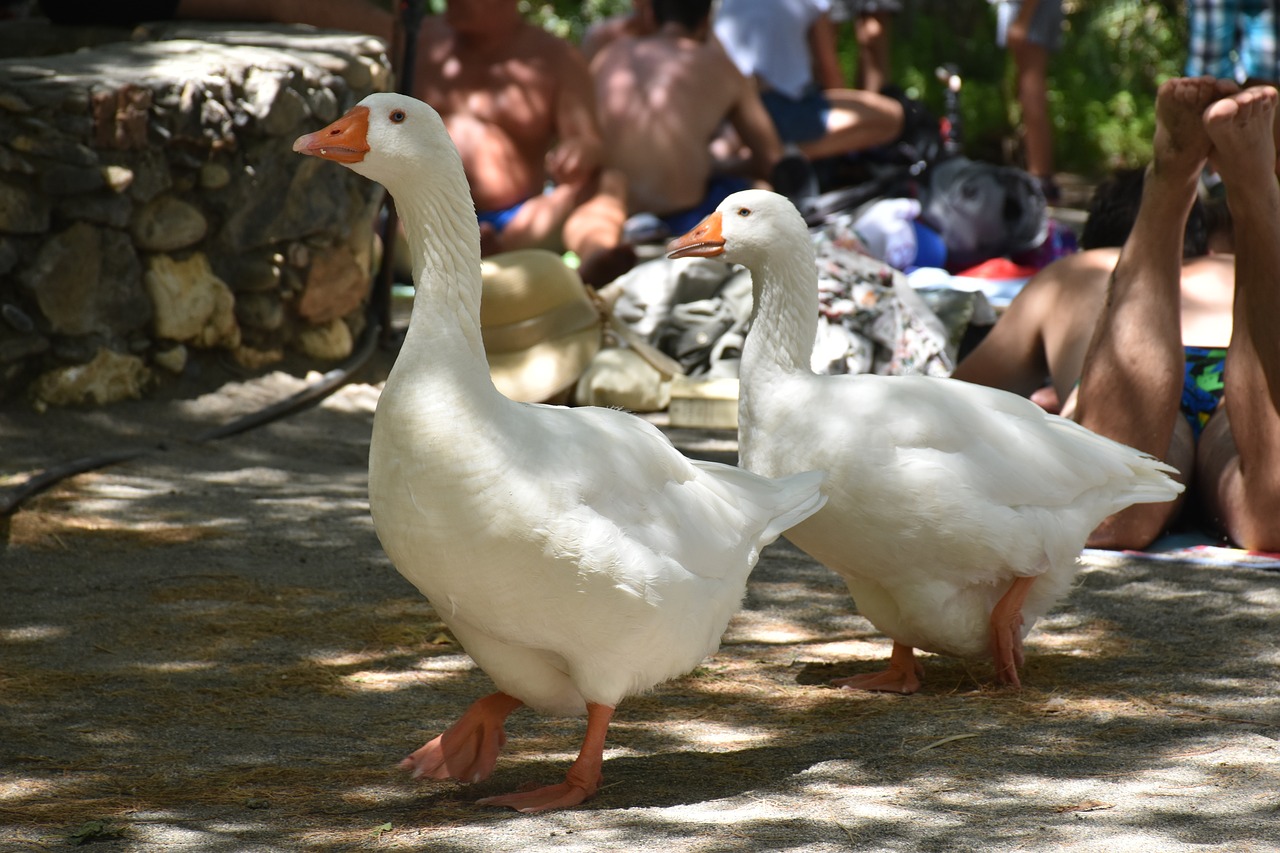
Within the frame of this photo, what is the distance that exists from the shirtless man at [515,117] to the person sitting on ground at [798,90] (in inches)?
75.5

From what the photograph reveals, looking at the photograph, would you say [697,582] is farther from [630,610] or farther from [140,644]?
[140,644]

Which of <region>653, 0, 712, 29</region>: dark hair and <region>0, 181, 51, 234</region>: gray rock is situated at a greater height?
<region>653, 0, 712, 29</region>: dark hair

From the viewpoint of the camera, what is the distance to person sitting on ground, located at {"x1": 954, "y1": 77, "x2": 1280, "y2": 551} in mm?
3768

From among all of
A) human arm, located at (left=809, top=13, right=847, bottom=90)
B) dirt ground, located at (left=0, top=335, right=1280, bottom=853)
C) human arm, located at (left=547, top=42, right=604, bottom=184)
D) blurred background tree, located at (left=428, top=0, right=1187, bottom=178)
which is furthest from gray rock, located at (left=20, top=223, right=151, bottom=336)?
blurred background tree, located at (left=428, top=0, right=1187, bottom=178)

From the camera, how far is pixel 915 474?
3090 millimetres

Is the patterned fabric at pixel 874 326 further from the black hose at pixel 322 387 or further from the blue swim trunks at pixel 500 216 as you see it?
the blue swim trunks at pixel 500 216

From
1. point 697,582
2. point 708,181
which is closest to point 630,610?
point 697,582

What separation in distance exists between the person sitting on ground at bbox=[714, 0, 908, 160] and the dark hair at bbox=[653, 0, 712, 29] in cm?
89

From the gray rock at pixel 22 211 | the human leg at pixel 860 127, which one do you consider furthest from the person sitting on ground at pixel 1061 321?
the human leg at pixel 860 127

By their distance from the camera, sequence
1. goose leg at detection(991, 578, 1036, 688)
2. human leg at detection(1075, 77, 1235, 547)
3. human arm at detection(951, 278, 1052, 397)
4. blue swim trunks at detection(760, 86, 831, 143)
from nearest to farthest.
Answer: goose leg at detection(991, 578, 1036, 688), human leg at detection(1075, 77, 1235, 547), human arm at detection(951, 278, 1052, 397), blue swim trunks at detection(760, 86, 831, 143)

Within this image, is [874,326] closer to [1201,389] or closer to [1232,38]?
[1201,389]

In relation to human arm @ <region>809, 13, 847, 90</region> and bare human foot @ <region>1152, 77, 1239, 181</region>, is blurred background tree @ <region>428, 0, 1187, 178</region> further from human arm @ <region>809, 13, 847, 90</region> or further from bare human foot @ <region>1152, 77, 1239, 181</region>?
bare human foot @ <region>1152, 77, 1239, 181</region>

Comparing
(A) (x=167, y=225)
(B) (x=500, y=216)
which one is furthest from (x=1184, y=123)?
(B) (x=500, y=216)

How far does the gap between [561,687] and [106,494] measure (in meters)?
2.61
